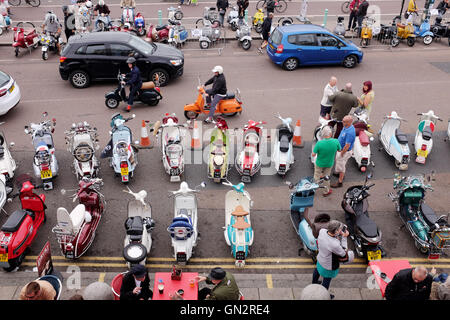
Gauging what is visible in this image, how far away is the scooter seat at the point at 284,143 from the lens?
1099cm

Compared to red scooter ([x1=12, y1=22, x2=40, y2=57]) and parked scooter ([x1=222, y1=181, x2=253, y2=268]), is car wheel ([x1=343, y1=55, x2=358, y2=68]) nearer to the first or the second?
parked scooter ([x1=222, y1=181, x2=253, y2=268])

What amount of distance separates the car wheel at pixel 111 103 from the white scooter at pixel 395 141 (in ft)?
25.7

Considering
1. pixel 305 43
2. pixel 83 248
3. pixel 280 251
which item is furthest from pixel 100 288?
pixel 305 43

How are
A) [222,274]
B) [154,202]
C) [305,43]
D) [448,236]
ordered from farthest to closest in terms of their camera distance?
[305,43], [154,202], [448,236], [222,274]

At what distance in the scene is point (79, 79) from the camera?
15.6 meters

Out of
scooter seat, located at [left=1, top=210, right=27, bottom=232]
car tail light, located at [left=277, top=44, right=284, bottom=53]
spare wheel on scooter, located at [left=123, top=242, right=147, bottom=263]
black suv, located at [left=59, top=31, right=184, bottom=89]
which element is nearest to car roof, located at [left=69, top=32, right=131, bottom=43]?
black suv, located at [left=59, top=31, right=184, bottom=89]

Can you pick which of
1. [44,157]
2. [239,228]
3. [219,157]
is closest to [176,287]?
[239,228]

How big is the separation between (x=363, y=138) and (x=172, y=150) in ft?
15.4

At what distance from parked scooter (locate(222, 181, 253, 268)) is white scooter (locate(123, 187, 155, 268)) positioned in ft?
4.93

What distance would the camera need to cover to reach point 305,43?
17.2 metres

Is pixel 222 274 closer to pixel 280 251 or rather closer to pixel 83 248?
pixel 280 251

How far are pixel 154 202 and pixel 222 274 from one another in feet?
13.8

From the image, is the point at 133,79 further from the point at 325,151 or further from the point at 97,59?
the point at 325,151

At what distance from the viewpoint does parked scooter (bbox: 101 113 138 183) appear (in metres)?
10.5
